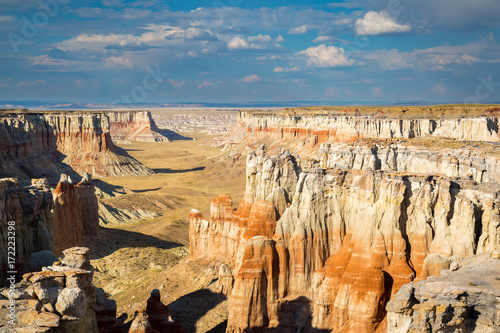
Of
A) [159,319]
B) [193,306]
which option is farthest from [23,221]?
[193,306]

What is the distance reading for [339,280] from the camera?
28219mm

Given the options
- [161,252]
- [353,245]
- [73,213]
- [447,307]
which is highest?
[447,307]

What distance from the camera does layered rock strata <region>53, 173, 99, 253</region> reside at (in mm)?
47906

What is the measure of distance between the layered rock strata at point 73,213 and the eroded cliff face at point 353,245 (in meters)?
25.2

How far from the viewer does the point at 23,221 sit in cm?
2995

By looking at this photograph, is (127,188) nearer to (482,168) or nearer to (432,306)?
(482,168)

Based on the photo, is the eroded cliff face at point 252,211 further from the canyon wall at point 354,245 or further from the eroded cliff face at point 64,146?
the eroded cliff face at point 64,146

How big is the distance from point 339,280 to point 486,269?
8.97 meters

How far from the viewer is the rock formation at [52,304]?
56.4 feet

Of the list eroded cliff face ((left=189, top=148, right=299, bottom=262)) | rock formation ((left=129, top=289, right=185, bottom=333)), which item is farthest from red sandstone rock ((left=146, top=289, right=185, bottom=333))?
eroded cliff face ((left=189, top=148, right=299, bottom=262))

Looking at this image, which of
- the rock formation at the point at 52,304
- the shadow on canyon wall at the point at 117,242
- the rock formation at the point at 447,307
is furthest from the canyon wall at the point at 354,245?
the shadow on canyon wall at the point at 117,242

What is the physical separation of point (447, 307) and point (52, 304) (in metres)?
14.7

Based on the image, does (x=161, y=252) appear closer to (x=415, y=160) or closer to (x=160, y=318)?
(x=160, y=318)

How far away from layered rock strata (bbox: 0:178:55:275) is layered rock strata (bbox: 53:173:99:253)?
14.7m
